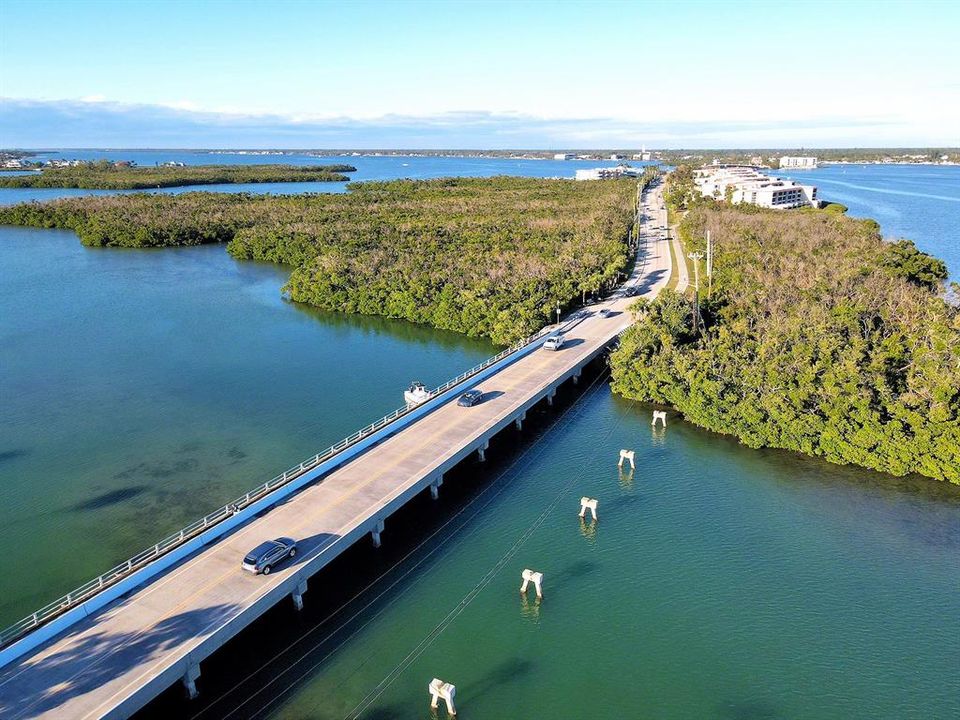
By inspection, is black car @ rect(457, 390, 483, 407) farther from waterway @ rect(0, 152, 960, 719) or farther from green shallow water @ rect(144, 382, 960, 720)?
green shallow water @ rect(144, 382, 960, 720)

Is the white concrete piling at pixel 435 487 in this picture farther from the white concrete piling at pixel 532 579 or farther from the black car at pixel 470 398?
the white concrete piling at pixel 532 579

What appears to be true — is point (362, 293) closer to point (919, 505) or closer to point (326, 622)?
point (326, 622)

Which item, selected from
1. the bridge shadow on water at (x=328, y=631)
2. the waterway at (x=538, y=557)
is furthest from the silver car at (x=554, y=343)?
Answer: the bridge shadow on water at (x=328, y=631)

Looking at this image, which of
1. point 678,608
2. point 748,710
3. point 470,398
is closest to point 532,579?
point 678,608

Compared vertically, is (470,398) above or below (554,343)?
below

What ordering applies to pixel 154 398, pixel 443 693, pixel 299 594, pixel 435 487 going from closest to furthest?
pixel 443 693
pixel 299 594
pixel 435 487
pixel 154 398

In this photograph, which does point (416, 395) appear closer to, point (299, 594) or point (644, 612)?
point (299, 594)

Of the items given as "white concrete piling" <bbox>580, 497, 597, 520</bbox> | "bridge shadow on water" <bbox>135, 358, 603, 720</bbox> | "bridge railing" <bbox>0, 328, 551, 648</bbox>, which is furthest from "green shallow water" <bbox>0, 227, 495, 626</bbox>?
"white concrete piling" <bbox>580, 497, 597, 520</bbox>

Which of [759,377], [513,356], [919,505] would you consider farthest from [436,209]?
[919,505]
